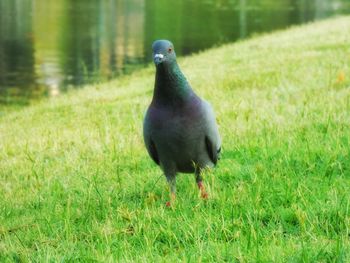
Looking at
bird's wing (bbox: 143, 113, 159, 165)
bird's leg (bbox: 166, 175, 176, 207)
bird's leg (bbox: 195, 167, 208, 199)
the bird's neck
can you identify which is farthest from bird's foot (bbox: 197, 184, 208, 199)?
the bird's neck

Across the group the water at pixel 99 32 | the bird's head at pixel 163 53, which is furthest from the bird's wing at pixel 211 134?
the water at pixel 99 32

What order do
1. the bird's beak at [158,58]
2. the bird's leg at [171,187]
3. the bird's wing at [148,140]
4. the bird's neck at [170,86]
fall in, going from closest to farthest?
the bird's beak at [158,58]
the bird's neck at [170,86]
the bird's wing at [148,140]
the bird's leg at [171,187]

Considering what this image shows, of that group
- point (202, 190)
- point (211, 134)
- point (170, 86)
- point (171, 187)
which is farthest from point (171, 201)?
point (170, 86)

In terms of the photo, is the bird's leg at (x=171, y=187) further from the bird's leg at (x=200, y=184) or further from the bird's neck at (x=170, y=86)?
the bird's neck at (x=170, y=86)

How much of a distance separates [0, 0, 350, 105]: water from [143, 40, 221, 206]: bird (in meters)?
17.1

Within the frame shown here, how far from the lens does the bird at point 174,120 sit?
5391 millimetres

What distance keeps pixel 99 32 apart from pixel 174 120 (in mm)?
47790

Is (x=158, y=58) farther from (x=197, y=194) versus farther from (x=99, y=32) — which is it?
(x=99, y=32)

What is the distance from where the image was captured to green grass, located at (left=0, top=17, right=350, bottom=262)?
15.3 feet

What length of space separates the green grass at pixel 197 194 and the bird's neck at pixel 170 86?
2.92ft

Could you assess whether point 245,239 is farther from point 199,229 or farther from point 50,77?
point 50,77

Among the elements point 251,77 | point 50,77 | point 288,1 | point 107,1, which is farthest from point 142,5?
point 251,77

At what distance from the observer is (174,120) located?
543 centimetres

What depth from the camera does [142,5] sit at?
80.3 m
